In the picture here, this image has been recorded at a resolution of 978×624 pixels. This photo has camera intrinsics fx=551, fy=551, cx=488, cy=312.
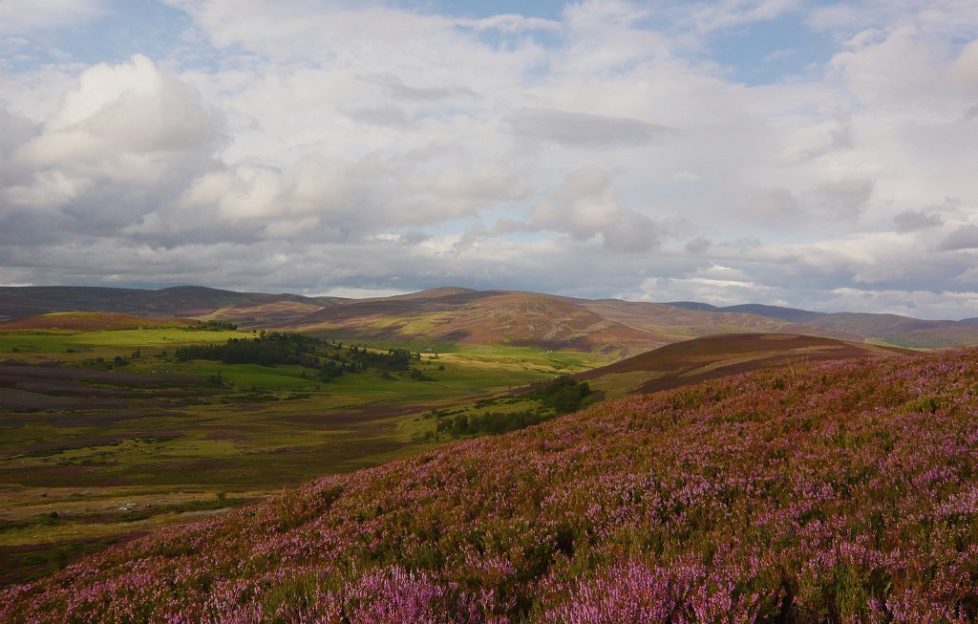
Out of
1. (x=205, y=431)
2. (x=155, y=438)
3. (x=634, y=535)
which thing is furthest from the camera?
(x=205, y=431)

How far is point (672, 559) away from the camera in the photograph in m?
6.15

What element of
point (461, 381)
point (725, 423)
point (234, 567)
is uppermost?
point (725, 423)

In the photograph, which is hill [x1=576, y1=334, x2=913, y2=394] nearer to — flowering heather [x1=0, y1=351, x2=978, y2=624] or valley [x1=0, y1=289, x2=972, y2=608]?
valley [x1=0, y1=289, x2=972, y2=608]

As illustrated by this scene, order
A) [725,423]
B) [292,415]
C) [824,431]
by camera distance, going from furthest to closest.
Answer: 1. [292,415]
2. [725,423]
3. [824,431]

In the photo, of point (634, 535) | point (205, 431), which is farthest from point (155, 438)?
point (634, 535)

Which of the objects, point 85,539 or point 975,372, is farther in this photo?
point 85,539

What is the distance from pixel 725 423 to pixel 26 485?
182 feet

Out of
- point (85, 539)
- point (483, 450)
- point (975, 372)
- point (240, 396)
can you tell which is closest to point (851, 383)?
point (975, 372)

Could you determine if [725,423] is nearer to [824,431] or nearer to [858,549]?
[824,431]

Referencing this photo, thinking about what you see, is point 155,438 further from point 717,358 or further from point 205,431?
point 717,358

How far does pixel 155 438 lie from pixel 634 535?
8656 centimetres

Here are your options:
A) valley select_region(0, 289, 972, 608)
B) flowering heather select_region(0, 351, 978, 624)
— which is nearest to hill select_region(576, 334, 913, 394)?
valley select_region(0, 289, 972, 608)

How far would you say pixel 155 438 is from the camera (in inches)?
3044

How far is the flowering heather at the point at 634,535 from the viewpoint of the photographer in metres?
5.02
